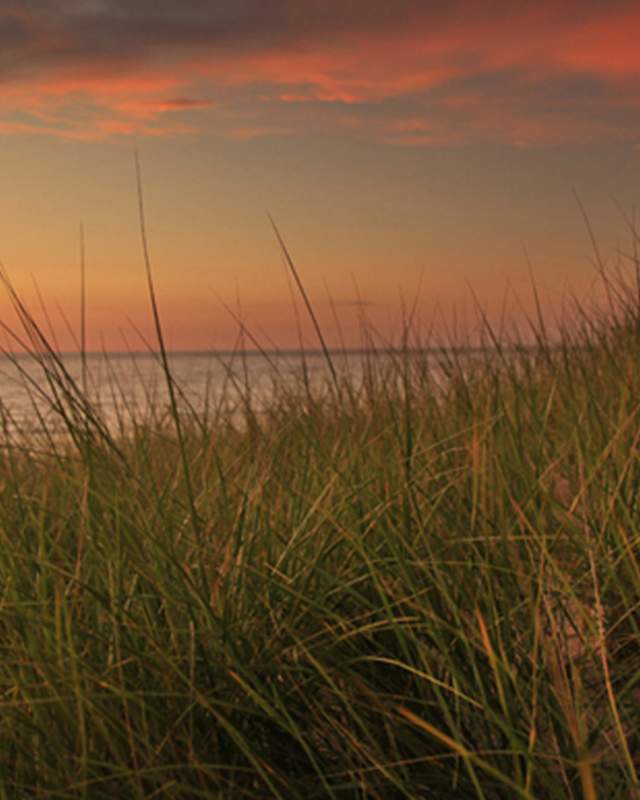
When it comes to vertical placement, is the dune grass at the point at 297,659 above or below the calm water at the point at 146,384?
below

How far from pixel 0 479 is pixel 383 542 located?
1859 mm

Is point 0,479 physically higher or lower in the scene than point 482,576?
higher

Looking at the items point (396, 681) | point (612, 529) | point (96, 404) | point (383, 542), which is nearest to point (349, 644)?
point (396, 681)

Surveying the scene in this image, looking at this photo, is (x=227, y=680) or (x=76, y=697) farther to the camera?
(x=227, y=680)

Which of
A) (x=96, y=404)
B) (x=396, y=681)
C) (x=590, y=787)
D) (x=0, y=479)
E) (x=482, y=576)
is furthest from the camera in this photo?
(x=0, y=479)

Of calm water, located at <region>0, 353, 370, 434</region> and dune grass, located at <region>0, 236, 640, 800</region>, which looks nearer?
dune grass, located at <region>0, 236, 640, 800</region>

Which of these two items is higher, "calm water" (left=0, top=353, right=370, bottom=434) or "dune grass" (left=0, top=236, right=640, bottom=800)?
"calm water" (left=0, top=353, right=370, bottom=434)

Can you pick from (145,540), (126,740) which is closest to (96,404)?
(145,540)

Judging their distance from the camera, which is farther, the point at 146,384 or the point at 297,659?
the point at 146,384

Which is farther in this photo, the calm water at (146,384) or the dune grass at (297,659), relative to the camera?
the calm water at (146,384)

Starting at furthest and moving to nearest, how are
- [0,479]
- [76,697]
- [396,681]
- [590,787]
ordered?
[0,479] → [396,681] → [76,697] → [590,787]

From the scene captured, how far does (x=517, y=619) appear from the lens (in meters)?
1.83

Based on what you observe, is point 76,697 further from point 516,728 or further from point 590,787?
point 590,787

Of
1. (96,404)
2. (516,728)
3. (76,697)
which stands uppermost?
(96,404)
